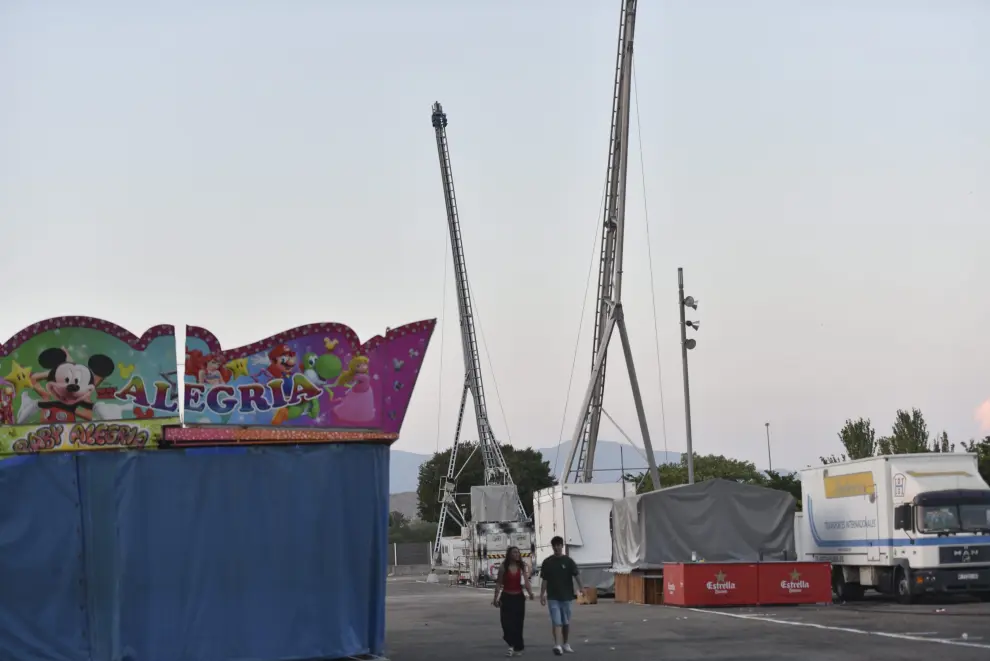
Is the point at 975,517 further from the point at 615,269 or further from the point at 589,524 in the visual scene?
the point at 615,269

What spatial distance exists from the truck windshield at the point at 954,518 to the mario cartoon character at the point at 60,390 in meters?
18.4

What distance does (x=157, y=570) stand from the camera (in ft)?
57.4

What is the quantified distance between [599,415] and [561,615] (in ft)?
86.1

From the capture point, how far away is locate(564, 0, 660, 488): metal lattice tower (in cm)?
4238

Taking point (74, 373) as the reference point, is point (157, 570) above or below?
below

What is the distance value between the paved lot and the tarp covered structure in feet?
6.60

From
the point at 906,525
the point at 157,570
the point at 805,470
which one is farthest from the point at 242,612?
the point at 805,470

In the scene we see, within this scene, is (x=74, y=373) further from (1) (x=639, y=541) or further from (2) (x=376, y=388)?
(1) (x=639, y=541)

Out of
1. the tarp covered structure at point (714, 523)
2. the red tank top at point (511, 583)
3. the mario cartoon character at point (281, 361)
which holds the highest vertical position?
the mario cartoon character at point (281, 361)

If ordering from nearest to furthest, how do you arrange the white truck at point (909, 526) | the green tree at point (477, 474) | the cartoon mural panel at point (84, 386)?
1. the cartoon mural panel at point (84, 386)
2. the white truck at point (909, 526)
3. the green tree at point (477, 474)

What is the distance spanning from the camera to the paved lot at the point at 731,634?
59.1 ft

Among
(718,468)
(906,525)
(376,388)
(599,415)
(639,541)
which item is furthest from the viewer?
(718,468)

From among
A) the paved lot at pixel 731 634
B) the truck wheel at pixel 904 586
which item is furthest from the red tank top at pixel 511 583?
the truck wheel at pixel 904 586

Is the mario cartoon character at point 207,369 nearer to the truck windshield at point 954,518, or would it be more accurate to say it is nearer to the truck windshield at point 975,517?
the truck windshield at point 954,518
